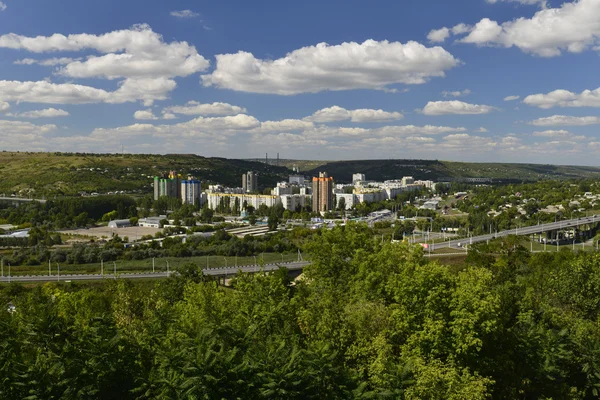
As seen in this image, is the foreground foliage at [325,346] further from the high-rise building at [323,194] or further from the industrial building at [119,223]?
the high-rise building at [323,194]

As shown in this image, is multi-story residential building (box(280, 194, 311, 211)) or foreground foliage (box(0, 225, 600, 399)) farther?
multi-story residential building (box(280, 194, 311, 211))

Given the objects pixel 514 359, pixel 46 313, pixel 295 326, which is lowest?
pixel 514 359

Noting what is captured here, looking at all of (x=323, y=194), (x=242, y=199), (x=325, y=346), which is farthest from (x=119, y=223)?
(x=325, y=346)

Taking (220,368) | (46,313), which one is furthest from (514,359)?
(46,313)

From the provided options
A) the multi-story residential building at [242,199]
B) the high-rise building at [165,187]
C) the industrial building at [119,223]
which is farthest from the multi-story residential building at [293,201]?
the industrial building at [119,223]

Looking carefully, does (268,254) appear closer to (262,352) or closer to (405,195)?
(262,352)

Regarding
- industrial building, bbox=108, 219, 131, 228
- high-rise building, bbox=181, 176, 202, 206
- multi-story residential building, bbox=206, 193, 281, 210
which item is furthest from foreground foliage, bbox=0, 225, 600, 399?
high-rise building, bbox=181, 176, 202, 206

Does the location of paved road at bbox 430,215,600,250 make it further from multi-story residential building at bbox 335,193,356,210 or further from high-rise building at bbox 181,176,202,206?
high-rise building at bbox 181,176,202,206
